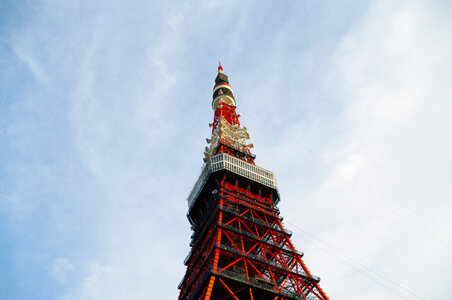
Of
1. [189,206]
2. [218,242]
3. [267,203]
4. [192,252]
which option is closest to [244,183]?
[267,203]

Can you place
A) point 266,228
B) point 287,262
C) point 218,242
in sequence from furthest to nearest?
point 266,228 → point 287,262 → point 218,242

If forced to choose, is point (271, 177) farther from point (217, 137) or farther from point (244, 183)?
point (217, 137)

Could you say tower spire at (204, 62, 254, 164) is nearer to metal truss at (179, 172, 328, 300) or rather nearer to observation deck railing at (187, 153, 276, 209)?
observation deck railing at (187, 153, 276, 209)

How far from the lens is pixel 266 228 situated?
3694 cm

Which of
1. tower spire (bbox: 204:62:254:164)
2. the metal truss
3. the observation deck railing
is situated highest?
tower spire (bbox: 204:62:254:164)

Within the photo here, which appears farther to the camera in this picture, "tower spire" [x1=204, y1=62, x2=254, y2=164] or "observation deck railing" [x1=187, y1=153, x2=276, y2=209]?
"tower spire" [x1=204, y1=62, x2=254, y2=164]

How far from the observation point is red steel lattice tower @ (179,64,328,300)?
28.1 metres

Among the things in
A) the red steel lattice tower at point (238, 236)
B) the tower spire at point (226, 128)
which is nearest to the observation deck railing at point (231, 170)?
the red steel lattice tower at point (238, 236)

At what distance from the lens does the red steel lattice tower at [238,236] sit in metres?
28.1

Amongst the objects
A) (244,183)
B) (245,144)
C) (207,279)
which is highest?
(245,144)

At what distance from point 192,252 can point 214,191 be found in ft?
22.8

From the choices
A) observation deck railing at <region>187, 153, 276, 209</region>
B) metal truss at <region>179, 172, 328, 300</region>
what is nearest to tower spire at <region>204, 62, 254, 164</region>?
observation deck railing at <region>187, 153, 276, 209</region>

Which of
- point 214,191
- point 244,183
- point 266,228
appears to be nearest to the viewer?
point 266,228

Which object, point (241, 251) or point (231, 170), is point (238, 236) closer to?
point (241, 251)
